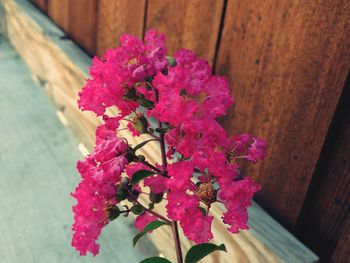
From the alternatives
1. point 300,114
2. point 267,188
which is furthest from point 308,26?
point 267,188

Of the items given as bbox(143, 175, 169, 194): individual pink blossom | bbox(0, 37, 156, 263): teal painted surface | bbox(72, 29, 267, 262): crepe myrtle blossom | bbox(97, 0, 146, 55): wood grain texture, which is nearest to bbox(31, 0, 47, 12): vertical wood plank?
bbox(0, 37, 156, 263): teal painted surface

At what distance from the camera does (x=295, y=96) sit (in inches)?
44.5

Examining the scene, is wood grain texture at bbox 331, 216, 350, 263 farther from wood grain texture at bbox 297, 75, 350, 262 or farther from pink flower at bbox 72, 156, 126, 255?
pink flower at bbox 72, 156, 126, 255

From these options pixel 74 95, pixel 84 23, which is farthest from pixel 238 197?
pixel 84 23

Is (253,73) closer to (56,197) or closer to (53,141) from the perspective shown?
(56,197)

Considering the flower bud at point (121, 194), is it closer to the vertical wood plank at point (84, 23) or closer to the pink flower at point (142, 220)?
the pink flower at point (142, 220)

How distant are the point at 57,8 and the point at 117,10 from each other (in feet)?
2.50

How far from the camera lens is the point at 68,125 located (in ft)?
7.10

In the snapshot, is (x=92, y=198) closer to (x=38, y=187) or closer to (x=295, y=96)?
(x=295, y=96)

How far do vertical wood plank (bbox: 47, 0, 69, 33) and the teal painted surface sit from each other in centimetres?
37

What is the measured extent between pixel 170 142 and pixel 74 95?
4.38 ft

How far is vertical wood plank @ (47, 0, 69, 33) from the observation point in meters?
2.44

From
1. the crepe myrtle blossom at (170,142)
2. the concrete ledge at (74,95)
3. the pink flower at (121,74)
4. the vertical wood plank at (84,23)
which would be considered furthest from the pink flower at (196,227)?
the vertical wood plank at (84,23)

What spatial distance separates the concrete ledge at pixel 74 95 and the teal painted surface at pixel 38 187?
8cm
